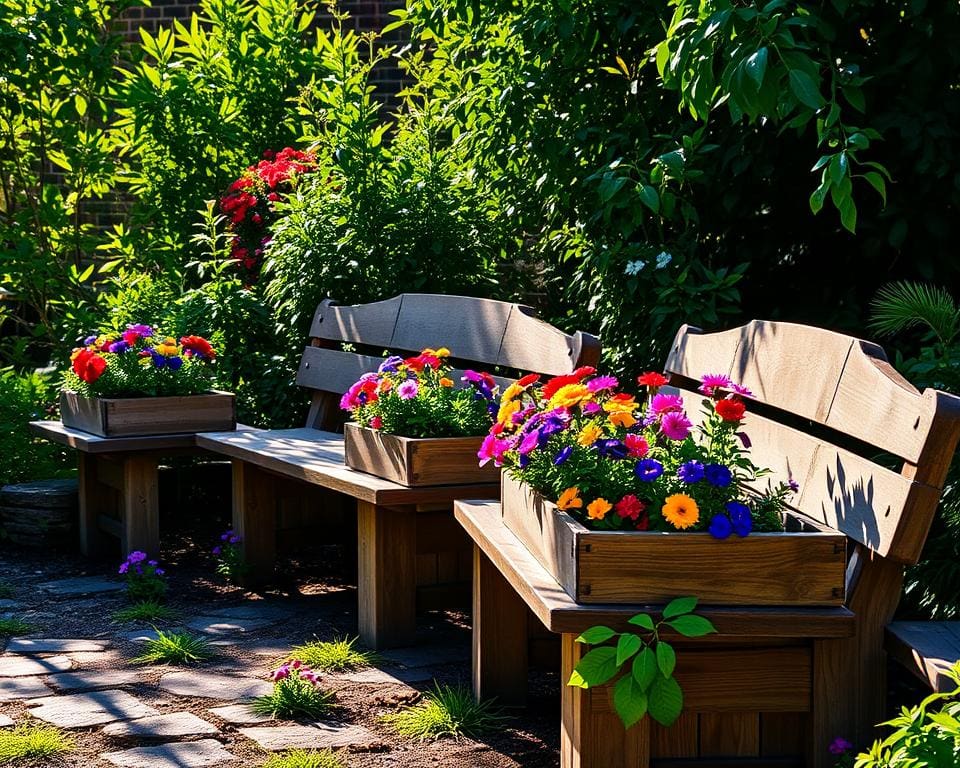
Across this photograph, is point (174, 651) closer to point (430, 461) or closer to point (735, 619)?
point (430, 461)

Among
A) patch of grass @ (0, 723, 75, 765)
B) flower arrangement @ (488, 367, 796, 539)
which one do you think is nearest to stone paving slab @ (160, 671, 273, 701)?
patch of grass @ (0, 723, 75, 765)

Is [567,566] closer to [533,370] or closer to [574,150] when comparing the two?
[533,370]

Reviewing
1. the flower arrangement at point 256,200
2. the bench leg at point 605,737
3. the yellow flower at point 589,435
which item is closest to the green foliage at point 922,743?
the bench leg at point 605,737

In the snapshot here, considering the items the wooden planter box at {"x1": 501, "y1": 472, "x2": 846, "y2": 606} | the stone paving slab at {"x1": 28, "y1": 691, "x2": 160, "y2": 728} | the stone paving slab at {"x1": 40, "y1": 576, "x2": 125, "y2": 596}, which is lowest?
the stone paving slab at {"x1": 40, "y1": 576, "x2": 125, "y2": 596}

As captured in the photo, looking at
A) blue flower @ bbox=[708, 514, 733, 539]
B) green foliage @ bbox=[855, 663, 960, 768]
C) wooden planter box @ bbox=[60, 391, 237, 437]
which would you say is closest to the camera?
green foliage @ bbox=[855, 663, 960, 768]

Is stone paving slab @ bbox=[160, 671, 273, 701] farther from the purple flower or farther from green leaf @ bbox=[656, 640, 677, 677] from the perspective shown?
green leaf @ bbox=[656, 640, 677, 677]

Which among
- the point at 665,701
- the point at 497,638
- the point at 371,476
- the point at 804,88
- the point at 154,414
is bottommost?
the point at 497,638

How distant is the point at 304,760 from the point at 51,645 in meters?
1.70

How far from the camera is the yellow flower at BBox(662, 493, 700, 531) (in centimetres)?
274

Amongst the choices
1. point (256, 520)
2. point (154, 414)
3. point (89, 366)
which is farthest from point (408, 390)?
point (89, 366)

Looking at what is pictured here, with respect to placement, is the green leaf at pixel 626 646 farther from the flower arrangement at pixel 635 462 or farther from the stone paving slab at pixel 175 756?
the stone paving slab at pixel 175 756

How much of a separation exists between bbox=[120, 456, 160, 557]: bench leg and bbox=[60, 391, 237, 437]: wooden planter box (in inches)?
6.2

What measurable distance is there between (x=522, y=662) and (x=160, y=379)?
281 centimetres

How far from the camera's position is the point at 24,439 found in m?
6.93
